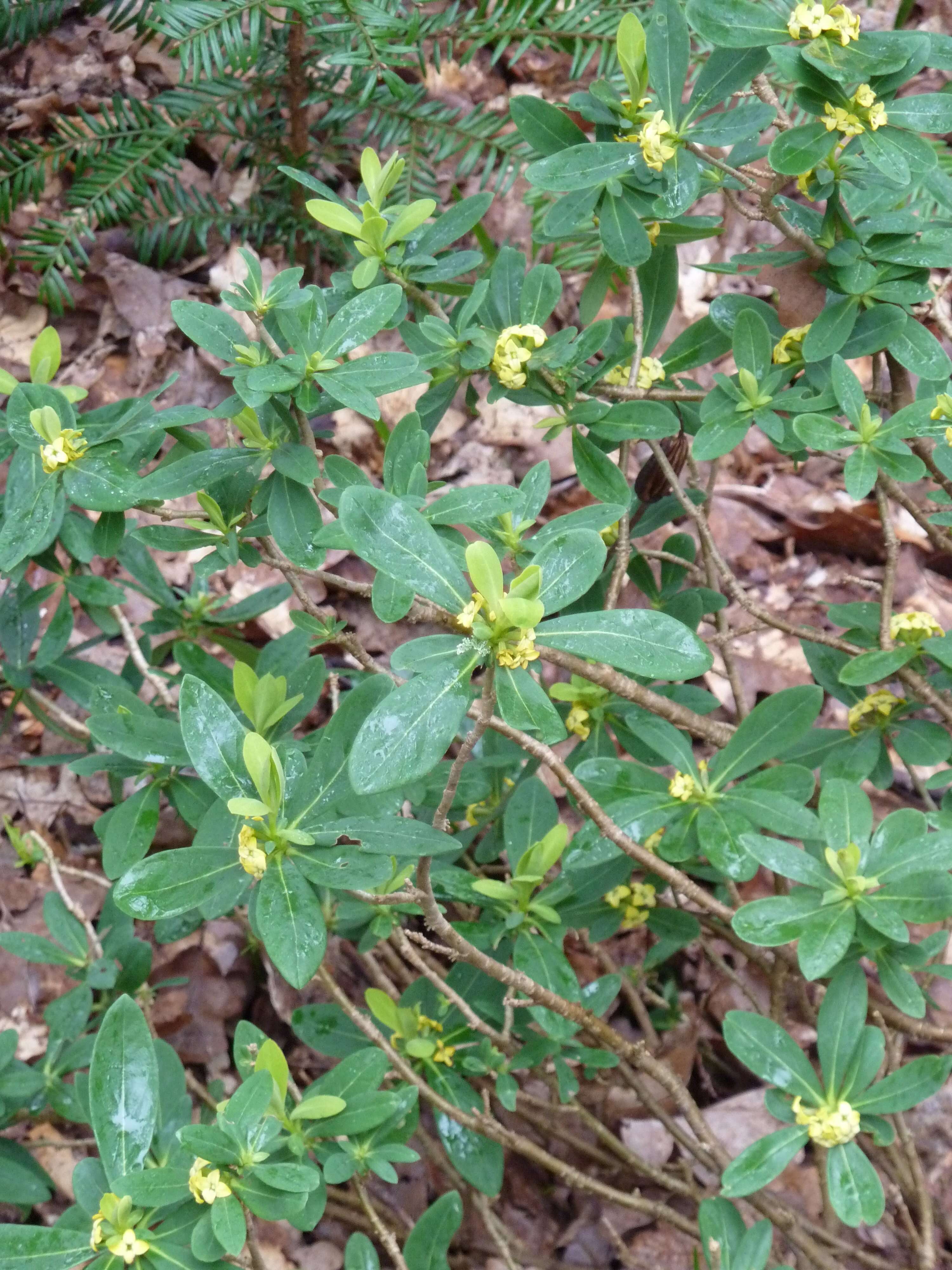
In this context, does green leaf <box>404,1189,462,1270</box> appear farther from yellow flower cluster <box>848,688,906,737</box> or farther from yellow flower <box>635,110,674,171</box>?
yellow flower cluster <box>848,688,906,737</box>

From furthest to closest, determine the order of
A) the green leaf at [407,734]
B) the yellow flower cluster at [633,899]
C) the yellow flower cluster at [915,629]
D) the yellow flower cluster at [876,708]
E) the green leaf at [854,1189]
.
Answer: the yellow flower cluster at [633,899] < the yellow flower cluster at [876,708] < the yellow flower cluster at [915,629] < the green leaf at [854,1189] < the green leaf at [407,734]

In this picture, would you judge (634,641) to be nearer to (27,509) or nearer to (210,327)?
(210,327)

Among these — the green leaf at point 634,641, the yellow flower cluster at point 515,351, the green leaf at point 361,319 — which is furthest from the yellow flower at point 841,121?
the green leaf at point 634,641

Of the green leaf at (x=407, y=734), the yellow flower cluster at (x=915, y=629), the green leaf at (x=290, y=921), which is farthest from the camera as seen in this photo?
the yellow flower cluster at (x=915, y=629)

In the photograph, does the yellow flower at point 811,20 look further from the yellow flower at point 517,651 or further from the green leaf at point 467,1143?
the green leaf at point 467,1143

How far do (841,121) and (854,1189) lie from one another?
3.79ft

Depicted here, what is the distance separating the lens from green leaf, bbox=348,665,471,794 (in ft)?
2.71

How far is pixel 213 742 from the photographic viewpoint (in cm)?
106

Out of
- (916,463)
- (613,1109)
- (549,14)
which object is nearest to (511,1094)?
(613,1109)

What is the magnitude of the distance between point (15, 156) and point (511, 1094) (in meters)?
2.23

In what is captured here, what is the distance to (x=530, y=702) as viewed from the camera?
87cm

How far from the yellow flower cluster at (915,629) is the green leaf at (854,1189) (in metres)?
0.61

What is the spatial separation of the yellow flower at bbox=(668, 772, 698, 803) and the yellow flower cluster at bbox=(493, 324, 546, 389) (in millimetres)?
536

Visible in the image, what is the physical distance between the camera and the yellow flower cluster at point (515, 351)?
1249 mm
